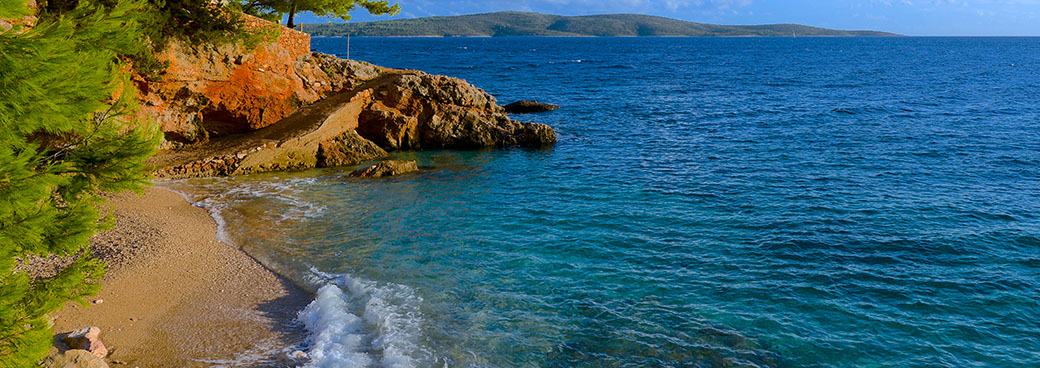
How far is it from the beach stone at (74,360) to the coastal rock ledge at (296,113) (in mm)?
14852

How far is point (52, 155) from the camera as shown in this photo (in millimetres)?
7887

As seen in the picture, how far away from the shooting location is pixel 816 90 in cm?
6088

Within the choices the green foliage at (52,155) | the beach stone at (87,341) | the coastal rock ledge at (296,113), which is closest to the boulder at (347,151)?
the coastal rock ledge at (296,113)

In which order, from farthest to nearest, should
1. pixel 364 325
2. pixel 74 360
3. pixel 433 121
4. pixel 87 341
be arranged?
pixel 433 121 → pixel 364 325 → pixel 87 341 → pixel 74 360

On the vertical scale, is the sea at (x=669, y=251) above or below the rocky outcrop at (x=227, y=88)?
below

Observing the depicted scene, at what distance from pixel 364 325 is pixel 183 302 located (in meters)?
3.70

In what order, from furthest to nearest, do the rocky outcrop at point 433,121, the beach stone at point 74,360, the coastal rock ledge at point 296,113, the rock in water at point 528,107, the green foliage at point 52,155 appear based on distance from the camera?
the rock in water at point 528,107 → the rocky outcrop at point 433,121 → the coastal rock ledge at point 296,113 → the beach stone at point 74,360 → the green foliage at point 52,155

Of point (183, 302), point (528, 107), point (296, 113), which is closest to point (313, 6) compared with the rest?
point (296, 113)

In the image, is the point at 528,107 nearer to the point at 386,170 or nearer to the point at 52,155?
the point at 386,170

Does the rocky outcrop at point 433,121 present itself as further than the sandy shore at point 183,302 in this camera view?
Yes

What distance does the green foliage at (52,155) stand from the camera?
21.8ft

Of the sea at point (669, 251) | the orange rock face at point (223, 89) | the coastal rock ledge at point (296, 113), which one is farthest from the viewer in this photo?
the orange rock face at point (223, 89)

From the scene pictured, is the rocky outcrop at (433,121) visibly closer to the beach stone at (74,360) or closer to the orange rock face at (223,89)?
the orange rock face at (223,89)

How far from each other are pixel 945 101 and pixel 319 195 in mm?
48167
